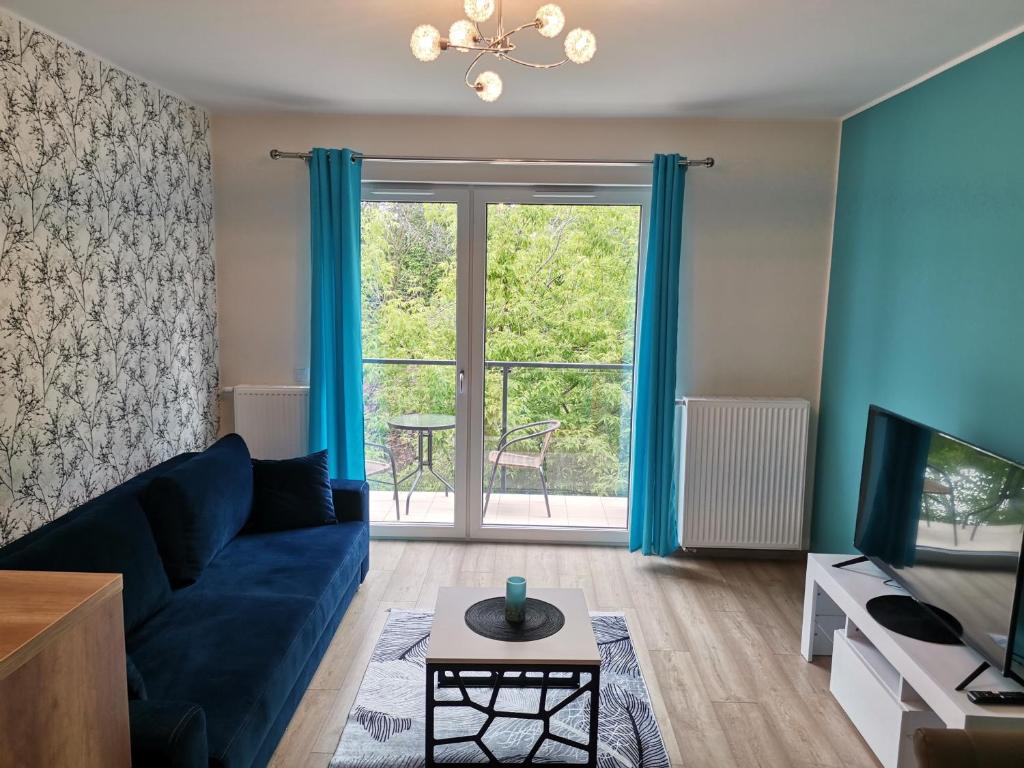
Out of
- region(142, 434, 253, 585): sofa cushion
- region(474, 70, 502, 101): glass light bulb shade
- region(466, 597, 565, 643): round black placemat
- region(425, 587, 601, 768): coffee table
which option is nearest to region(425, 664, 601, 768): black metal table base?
region(425, 587, 601, 768): coffee table

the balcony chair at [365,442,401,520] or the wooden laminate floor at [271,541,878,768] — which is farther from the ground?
the balcony chair at [365,442,401,520]

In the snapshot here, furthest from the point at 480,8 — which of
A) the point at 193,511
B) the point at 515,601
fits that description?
the point at 193,511

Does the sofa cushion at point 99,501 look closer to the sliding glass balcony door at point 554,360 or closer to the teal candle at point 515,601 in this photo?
the teal candle at point 515,601

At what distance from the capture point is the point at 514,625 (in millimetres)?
2574

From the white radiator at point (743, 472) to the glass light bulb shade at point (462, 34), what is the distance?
264 centimetres

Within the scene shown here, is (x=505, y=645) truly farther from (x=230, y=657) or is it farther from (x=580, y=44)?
(x=580, y=44)

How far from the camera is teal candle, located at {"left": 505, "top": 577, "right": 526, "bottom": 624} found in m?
2.57

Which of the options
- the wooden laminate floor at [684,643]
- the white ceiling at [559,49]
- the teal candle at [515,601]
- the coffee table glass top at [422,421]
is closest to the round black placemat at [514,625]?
the teal candle at [515,601]

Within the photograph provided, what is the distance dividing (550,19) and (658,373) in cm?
254

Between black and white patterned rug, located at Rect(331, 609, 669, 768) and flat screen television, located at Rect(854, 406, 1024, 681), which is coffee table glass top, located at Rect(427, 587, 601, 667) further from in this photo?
flat screen television, located at Rect(854, 406, 1024, 681)

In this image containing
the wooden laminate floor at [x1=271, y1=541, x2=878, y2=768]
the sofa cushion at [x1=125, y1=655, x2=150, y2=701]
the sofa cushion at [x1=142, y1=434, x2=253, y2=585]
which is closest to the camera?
the sofa cushion at [x1=125, y1=655, x2=150, y2=701]

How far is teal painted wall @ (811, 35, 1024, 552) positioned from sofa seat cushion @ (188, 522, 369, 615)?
265 centimetres

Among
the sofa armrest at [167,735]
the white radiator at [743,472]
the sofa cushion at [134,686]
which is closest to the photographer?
the sofa armrest at [167,735]

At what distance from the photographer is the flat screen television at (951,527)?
7.04 feet
